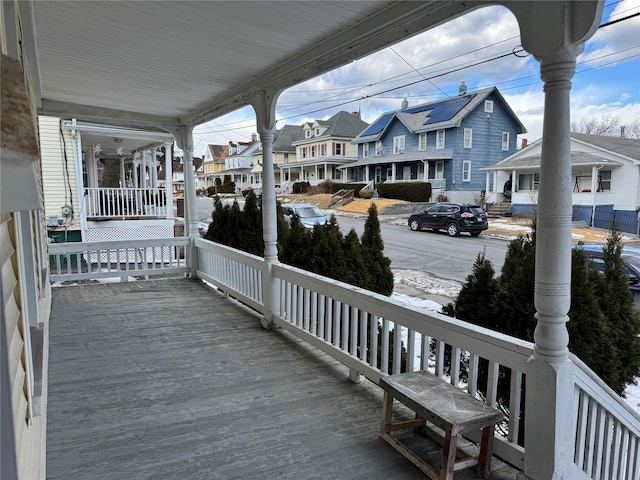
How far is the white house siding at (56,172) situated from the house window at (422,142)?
18.3 meters

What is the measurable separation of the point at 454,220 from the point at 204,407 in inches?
414

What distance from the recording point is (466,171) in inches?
888

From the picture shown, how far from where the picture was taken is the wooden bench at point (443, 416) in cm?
→ 211

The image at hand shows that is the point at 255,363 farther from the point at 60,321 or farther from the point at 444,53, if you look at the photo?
the point at 444,53

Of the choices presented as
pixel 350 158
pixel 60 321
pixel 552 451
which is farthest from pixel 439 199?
pixel 552 451

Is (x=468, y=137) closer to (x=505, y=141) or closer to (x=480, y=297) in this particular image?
(x=505, y=141)

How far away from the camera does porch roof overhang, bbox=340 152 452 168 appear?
22.6 meters

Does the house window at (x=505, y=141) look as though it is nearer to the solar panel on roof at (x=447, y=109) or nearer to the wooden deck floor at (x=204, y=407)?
the solar panel on roof at (x=447, y=109)

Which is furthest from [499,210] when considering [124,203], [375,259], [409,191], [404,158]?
[375,259]

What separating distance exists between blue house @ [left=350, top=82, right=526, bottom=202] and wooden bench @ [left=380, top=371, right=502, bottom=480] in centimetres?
1951

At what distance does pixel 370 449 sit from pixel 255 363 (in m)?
1.54

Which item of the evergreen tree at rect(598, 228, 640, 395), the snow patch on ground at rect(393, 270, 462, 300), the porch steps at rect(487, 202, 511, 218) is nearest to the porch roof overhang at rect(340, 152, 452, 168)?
the porch steps at rect(487, 202, 511, 218)

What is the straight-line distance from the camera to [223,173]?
4322 cm

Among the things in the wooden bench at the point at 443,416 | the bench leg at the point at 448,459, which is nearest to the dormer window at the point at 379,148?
the wooden bench at the point at 443,416
